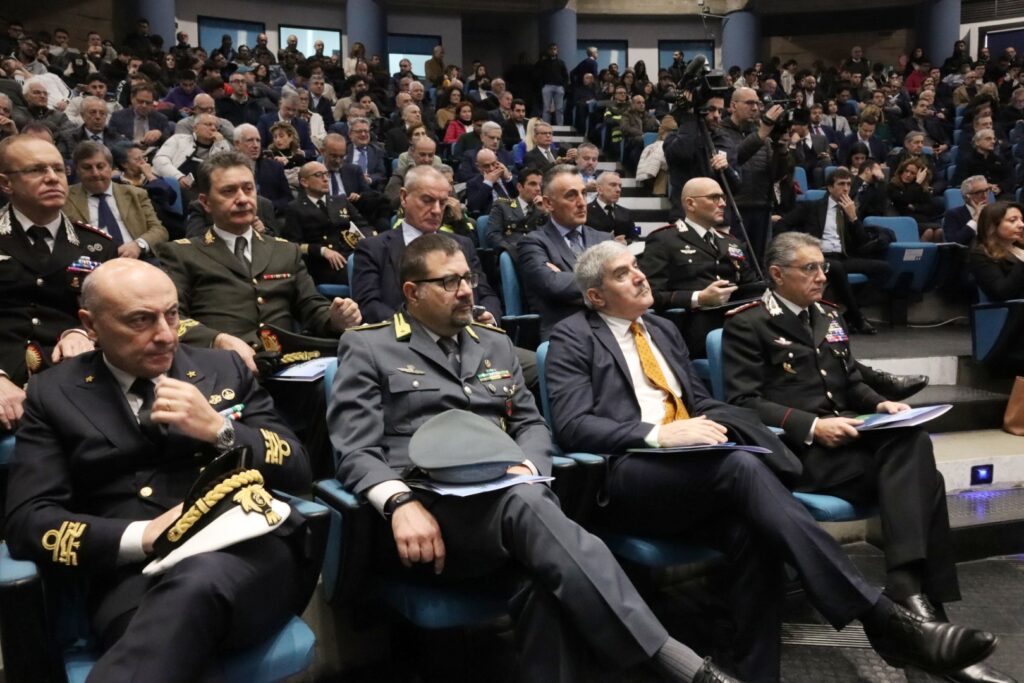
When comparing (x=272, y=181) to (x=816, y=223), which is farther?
(x=272, y=181)

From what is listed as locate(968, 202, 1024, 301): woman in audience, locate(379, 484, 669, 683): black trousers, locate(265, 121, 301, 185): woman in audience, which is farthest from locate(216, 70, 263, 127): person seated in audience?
locate(379, 484, 669, 683): black trousers

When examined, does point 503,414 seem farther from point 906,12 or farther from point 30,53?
point 906,12

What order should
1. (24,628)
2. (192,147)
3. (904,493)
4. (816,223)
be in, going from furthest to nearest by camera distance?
(192,147)
(816,223)
(904,493)
(24,628)

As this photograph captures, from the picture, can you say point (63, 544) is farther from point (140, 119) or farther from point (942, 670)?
point (140, 119)

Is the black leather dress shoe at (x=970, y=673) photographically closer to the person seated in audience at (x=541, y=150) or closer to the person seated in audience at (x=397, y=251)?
the person seated in audience at (x=397, y=251)

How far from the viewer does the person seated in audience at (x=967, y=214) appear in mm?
4973

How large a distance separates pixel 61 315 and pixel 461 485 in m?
1.26

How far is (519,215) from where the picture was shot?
471 centimetres

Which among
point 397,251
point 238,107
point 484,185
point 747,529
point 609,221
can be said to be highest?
point 238,107

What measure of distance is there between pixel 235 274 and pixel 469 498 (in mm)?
1229

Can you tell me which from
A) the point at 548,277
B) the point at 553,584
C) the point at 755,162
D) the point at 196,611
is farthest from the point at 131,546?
the point at 755,162

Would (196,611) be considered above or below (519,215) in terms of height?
below

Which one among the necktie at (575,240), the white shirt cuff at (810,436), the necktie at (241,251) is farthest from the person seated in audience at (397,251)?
the white shirt cuff at (810,436)

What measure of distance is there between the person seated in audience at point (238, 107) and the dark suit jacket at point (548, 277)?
15.8ft
